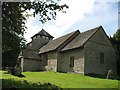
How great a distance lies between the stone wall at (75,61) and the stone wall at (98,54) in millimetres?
789

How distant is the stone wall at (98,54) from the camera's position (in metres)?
37.2

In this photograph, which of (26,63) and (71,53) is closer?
(71,53)

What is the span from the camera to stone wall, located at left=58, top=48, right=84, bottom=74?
37.3 metres

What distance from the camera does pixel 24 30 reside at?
2259cm

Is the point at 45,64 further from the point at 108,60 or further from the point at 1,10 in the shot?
the point at 1,10

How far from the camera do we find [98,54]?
1523 inches

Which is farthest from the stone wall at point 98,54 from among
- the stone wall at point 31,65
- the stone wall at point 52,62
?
the stone wall at point 31,65

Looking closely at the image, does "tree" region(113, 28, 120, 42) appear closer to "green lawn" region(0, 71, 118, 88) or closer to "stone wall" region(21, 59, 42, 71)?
"stone wall" region(21, 59, 42, 71)

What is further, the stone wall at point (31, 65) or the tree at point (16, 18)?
the stone wall at point (31, 65)

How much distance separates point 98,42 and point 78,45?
12.0 ft

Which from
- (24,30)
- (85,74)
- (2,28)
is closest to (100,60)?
(85,74)

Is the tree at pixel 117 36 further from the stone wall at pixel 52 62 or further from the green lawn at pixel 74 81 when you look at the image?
the green lawn at pixel 74 81

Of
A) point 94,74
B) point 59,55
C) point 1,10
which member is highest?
point 1,10

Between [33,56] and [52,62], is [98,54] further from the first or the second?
[33,56]
